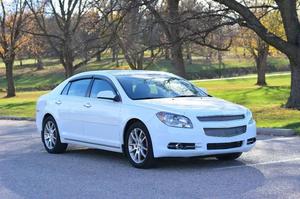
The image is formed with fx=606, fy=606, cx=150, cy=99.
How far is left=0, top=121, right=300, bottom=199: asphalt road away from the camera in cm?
761

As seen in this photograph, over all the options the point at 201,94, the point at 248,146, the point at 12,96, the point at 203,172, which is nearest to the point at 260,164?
the point at 248,146

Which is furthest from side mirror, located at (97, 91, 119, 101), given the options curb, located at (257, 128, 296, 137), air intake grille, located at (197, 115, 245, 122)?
curb, located at (257, 128, 296, 137)

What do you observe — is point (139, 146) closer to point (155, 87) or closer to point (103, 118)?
point (103, 118)

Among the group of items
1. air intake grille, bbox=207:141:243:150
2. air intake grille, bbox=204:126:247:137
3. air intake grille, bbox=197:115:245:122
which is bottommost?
air intake grille, bbox=207:141:243:150

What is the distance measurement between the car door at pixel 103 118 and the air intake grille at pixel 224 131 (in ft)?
5.37

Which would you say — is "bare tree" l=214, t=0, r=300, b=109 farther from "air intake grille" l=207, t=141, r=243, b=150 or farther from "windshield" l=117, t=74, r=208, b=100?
"air intake grille" l=207, t=141, r=243, b=150

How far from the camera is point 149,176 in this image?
8812 mm

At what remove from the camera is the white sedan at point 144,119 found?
909 centimetres

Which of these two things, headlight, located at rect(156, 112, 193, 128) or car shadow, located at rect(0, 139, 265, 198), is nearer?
car shadow, located at rect(0, 139, 265, 198)

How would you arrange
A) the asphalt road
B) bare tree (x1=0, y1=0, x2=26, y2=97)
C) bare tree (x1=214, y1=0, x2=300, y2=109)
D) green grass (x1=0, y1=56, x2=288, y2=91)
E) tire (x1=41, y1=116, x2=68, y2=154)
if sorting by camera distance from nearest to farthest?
the asphalt road < tire (x1=41, y1=116, x2=68, y2=154) < bare tree (x1=214, y1=0, x2=300, y2=109) < bare tree (x1=0, y1=0, x2=26, y2=97) < green grass (x1=0, y1=56, x2=288, y2=91)

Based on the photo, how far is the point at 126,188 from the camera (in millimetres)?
7965

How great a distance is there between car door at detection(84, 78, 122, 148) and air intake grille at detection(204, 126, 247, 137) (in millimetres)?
1635

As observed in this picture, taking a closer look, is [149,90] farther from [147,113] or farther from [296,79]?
[296,79]

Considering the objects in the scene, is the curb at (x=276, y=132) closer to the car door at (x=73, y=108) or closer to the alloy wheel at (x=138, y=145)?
the car door at (x=73, y=108)
